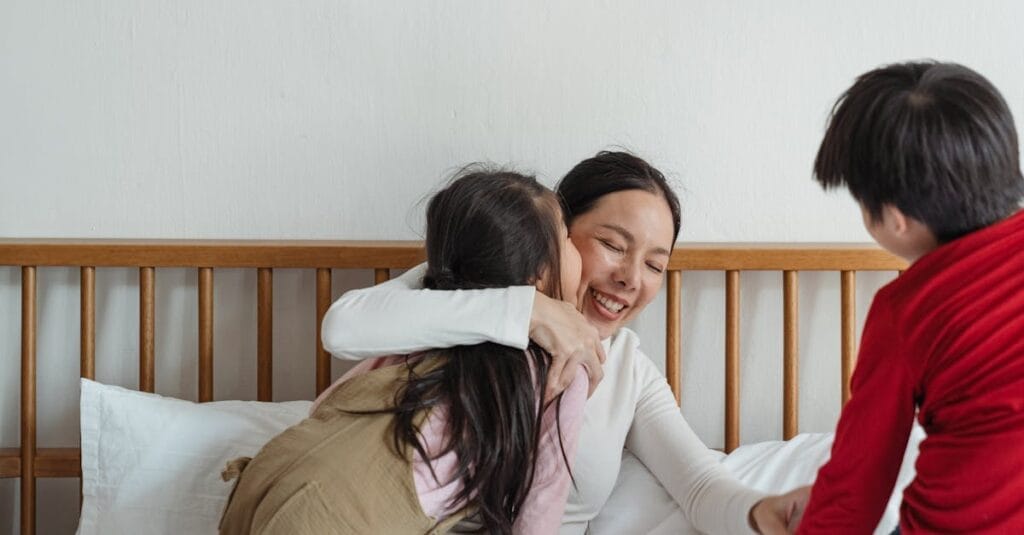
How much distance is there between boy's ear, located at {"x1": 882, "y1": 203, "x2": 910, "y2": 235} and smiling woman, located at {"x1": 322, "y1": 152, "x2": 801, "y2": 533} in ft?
1.38

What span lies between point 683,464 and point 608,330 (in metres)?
0.20

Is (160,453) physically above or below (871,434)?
below

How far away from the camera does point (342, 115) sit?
165 cm

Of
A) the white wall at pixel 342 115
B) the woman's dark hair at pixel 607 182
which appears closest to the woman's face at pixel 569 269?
the woman's dark hair at pixel 607 182

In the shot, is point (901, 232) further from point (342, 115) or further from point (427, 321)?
point (342, 115)

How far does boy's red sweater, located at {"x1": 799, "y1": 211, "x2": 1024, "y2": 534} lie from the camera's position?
800mm

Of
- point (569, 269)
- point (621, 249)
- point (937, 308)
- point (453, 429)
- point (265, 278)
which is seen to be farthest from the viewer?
point (265, 278)

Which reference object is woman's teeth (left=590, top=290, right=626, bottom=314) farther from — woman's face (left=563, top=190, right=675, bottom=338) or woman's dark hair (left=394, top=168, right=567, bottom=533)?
woman's dark hair (left=394, top=168, right=567, bottom=533)

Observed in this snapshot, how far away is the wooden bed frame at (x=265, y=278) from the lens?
1570 mm

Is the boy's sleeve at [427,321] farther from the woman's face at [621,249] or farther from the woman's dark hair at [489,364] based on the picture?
the woman's face at [621,249]

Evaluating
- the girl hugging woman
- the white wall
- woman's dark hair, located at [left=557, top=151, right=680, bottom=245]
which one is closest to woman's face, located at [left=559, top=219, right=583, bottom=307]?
the girl hugging woman

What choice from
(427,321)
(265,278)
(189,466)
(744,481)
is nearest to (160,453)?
(189,466)

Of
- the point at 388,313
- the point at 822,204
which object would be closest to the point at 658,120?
the point at 822,204

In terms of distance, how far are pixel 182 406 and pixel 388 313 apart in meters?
0.45
